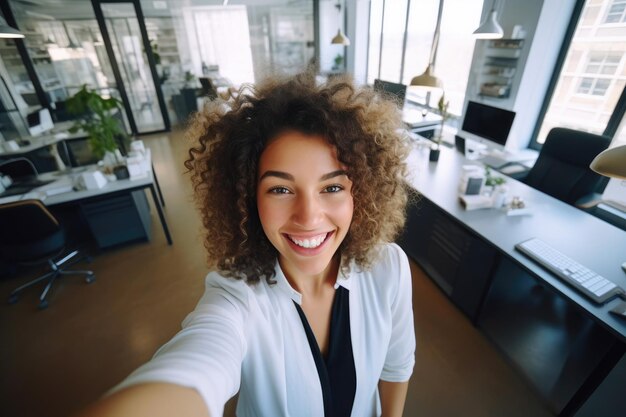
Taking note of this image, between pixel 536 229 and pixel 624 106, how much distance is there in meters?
2.26

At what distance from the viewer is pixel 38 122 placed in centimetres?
409

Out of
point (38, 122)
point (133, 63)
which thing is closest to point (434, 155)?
point (38, 122)

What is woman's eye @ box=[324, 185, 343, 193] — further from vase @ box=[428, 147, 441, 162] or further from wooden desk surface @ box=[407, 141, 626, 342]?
vase @ box=[428, 147, 441, 162]

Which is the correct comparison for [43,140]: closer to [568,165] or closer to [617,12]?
[568,165]

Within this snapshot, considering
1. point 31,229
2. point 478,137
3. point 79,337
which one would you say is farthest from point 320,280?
point 478,137

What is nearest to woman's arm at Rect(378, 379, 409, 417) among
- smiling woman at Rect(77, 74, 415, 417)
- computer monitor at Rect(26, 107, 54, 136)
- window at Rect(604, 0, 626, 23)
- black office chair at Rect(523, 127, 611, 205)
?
smiling woman at Rect(77, 74, 415, 417)

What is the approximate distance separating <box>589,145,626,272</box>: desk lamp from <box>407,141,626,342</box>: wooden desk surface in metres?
0.62

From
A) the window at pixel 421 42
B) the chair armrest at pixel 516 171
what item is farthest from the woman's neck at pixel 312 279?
the window at pixel 421 42

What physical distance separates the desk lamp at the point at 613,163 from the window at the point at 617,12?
10.1 ft

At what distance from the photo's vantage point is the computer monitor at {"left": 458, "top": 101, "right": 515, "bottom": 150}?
8.84 feet

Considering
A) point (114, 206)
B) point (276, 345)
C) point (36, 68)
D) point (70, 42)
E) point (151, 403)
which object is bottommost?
point (114, 206)

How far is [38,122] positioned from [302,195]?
5332 millimetres

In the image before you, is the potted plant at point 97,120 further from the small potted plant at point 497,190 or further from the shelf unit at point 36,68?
the shelf unit at point 36,68

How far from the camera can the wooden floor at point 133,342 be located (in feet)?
5.54
